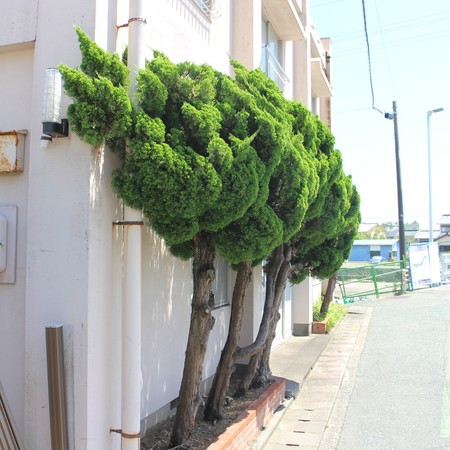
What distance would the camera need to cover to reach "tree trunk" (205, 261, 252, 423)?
5328mm

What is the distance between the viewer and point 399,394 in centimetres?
718

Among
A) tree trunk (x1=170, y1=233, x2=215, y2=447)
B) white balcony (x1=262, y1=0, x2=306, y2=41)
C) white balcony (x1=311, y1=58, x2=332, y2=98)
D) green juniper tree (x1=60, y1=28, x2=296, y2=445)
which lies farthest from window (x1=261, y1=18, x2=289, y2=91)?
tree trunk (x1=170, y1=233, x2=215, y2=447)

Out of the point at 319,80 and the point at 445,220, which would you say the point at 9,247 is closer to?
the point at 319,80

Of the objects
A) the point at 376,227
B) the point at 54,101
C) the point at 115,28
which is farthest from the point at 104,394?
the point at 376,227

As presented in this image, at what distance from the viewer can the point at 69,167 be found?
359cm

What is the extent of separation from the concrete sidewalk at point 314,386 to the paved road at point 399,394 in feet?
0.32

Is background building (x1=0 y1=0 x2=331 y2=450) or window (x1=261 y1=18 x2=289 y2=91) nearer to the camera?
background building (x1=0 y1=0 x2=331 y2=450)

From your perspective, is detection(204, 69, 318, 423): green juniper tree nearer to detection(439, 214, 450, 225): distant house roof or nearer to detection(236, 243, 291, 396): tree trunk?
detection(236, 243, 291, 396): tree trunk

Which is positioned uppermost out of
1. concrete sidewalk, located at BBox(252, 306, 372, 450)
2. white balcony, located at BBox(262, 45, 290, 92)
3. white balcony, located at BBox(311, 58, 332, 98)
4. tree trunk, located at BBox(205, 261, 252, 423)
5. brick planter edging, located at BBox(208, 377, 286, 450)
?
white balcony, located at BBox(311, 58, 332, 98)

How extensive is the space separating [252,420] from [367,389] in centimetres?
289

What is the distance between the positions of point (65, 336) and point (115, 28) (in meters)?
2.29

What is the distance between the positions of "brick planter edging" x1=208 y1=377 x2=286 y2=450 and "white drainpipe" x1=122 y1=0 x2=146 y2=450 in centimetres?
97

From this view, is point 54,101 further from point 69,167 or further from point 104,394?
point 104,394

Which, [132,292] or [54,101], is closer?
[54,101]
